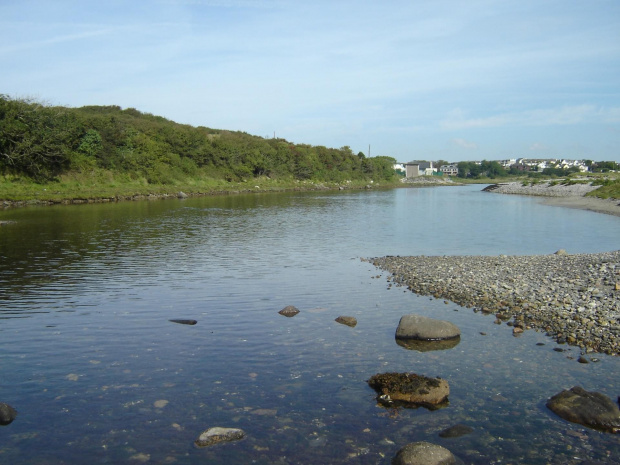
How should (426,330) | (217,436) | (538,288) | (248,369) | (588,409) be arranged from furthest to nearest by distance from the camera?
(538,288) → (426,330) → (248,369) → (588,409) → (217,436)

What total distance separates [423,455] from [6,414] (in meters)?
8.58

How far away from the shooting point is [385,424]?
10.6m

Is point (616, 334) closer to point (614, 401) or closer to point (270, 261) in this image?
point (614, 401)

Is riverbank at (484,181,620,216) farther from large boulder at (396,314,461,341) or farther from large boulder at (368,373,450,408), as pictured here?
large boulder at (368,373,450,408)

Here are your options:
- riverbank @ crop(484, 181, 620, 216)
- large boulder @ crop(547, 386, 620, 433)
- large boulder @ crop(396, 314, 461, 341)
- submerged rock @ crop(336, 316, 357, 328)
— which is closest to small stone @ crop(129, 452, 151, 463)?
large boulder @ crop(547, 386, 620, 433)

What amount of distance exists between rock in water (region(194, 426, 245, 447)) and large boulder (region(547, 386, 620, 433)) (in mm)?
6860

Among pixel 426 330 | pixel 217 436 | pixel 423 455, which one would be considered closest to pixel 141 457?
pixel 217 436

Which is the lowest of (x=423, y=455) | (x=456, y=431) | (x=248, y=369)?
(x=456, y=431)

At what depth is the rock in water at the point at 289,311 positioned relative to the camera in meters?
18.4

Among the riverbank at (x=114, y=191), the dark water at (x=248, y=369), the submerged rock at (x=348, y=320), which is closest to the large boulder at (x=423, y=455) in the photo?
the dark water at (x=248, y=369)

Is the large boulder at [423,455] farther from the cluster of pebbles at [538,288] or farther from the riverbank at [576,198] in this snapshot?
the riverbank at [576,198]

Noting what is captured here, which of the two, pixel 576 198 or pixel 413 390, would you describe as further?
pixel 576 198

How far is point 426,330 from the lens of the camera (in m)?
15.7

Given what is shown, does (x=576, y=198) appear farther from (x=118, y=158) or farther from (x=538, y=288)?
(x=118, y=158)
